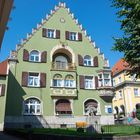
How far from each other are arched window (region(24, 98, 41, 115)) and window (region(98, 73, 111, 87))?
1085cm

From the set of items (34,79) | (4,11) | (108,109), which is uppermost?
(34,79)

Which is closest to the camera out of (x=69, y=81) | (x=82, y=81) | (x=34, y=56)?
(x=34, y=56)

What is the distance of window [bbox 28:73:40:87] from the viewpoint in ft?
117

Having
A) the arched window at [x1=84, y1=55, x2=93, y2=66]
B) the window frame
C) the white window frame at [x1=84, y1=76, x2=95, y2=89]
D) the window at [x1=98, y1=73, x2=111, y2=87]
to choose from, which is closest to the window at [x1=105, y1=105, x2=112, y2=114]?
the window at [x1=98, y1=73, x2=111, y2=87]

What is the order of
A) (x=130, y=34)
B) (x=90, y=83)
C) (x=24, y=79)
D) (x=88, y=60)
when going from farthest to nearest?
(x=88, y=60)
(x=90, y=83)
(x=24, y=79)
(x=130, y=34)

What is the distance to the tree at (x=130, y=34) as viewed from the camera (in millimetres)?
18641

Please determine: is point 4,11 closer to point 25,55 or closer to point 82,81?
point 25,55

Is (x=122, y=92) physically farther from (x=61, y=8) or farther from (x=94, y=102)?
(x=61, y=8)

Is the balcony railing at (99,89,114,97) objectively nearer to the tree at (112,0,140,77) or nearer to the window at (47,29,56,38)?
the window at (47,29,56,38)

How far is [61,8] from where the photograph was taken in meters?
41.8

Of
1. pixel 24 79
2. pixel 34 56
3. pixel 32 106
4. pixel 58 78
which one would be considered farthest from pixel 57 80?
pixel 32 106

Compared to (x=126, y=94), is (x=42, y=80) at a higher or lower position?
lower

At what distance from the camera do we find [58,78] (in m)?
36.9

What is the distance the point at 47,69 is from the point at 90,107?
9.18 metres
